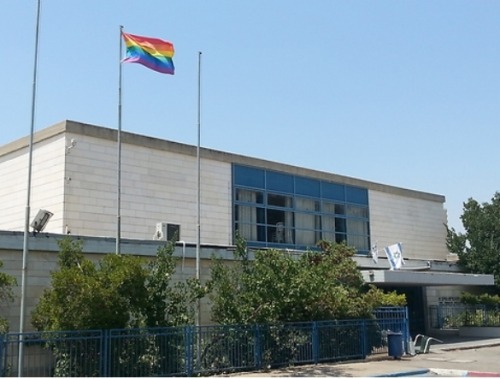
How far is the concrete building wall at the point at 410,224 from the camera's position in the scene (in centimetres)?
3569

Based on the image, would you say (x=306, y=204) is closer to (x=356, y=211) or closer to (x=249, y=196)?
(x=249, y=196)

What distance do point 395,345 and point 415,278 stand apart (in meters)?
6.22

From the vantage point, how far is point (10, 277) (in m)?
16.1

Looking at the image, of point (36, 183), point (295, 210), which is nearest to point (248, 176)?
point (295, 210)

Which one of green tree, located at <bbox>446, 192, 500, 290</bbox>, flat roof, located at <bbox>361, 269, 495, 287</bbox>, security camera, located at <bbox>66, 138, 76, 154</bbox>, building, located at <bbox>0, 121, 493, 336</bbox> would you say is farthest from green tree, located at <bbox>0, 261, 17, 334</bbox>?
green tree, located at <bbox>446, 192, 500, 290</bbox>

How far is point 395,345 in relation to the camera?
22.3 meters

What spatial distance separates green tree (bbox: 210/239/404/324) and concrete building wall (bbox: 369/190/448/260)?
14.5 m

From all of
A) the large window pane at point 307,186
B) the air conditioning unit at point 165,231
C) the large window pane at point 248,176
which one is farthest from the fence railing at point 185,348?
the large window pane at point 307,186

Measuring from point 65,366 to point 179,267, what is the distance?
622cm

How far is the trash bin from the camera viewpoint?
73.1 ft

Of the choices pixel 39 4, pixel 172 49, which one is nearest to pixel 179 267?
pixel 172 49

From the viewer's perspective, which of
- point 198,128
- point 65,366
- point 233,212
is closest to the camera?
point 65,366

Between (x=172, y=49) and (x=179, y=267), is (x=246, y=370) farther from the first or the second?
(x=172, y=49)

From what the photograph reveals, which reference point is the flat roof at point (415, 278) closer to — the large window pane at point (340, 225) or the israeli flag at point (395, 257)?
the israeli flag at point (395, 257)
